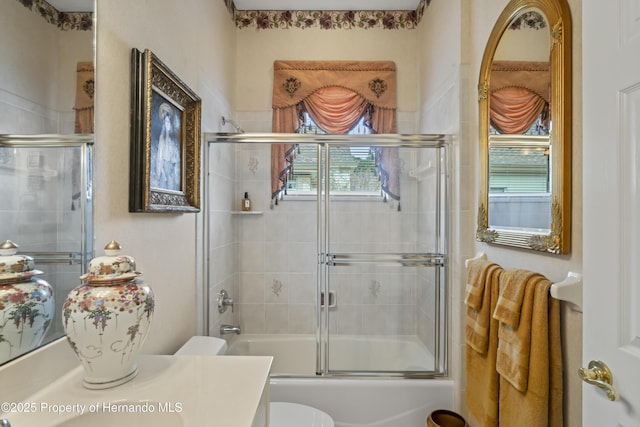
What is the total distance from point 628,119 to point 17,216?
1308 millimetres

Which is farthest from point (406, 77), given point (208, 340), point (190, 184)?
point (208, 340)

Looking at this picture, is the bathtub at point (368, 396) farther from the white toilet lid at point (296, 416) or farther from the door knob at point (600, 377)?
the door knob at point (600, 377)

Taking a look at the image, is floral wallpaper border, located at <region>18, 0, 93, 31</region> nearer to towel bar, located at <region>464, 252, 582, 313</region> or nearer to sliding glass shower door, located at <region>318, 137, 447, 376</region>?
sliding glass shower door, located at <region>318, 137, 447, 376</region>

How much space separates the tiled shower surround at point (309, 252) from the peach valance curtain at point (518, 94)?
22.6 inches

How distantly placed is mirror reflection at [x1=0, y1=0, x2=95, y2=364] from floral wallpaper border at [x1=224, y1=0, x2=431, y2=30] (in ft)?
6.69

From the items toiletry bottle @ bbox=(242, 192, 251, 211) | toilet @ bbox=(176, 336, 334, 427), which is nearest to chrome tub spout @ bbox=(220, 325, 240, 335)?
toilet @ bbox=(176, 336, 334, 427)

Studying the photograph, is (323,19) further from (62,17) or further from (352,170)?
(62,17)

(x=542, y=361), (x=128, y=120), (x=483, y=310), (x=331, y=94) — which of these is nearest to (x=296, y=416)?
(x=483, y=310)

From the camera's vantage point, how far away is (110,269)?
836 mm

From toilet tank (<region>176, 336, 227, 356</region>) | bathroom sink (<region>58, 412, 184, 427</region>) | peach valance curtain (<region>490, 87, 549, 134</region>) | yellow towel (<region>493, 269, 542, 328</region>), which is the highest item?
peach valance curtain (<region>490, 87, 549, 134</region>)

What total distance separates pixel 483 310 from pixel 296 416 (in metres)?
1.08

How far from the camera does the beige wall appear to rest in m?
1.04

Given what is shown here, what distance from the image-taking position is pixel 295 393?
1.90 metres

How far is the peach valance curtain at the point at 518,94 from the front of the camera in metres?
1.17
